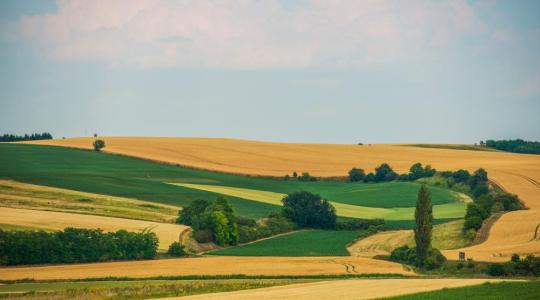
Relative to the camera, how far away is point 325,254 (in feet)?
260

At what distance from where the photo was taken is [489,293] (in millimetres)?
48875

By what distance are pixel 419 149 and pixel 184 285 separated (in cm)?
11140

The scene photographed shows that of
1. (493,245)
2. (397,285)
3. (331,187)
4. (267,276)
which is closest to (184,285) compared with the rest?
(267,276)

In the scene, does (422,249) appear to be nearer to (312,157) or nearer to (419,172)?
(419,172)

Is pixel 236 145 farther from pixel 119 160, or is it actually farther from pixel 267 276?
pixel 267 276

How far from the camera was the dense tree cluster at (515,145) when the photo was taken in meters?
176

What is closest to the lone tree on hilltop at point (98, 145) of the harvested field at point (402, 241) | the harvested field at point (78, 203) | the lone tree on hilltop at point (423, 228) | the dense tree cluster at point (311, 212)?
the harvested field at point (78, 203)

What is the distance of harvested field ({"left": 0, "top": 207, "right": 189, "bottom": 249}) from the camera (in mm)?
79125

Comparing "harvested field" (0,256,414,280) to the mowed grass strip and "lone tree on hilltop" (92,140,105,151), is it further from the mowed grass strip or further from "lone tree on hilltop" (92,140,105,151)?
"lone tree on hilltop" (92,140,105,151)

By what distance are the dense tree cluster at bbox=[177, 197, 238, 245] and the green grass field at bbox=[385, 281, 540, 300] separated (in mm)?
37363

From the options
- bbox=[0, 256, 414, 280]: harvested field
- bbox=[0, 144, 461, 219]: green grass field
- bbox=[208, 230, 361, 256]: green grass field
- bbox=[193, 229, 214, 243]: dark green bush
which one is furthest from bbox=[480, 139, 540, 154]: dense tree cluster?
bbox=[0, 256, 414, 280]: harvested field

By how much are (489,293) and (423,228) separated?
81.9ft

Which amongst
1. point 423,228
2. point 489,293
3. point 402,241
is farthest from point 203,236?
point 489,293

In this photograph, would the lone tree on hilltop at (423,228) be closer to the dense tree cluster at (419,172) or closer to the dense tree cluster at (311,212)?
the dense tree cluster at (311,212)
